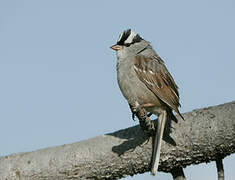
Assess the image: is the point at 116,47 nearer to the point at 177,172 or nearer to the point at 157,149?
the point at 157,149

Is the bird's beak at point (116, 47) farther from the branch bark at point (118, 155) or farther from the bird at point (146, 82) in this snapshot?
the branch bark at point (118, 155)

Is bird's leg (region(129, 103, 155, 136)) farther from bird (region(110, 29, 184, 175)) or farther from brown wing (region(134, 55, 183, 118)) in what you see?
brown wing (region(134, 55, 183, 118))

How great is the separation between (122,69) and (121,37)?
530mm

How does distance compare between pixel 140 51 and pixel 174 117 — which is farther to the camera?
pixel 140 51

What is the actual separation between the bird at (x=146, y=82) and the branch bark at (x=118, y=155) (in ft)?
1.10

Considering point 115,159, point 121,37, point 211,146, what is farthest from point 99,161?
point 121,37

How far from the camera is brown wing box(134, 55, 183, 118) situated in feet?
11.6

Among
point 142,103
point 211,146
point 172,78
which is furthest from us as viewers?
point 172,78

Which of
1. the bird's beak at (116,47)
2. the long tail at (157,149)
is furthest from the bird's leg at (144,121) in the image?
the bird's beak at (116,47)

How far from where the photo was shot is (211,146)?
105 inches

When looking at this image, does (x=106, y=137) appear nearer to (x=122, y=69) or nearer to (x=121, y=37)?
(x=122, y=69)

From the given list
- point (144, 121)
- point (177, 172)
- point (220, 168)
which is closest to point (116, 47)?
point (144, 121)

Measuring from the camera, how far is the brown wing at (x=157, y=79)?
3.53 metres

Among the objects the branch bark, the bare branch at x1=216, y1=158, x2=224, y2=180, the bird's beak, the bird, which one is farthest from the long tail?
the bird's beak
